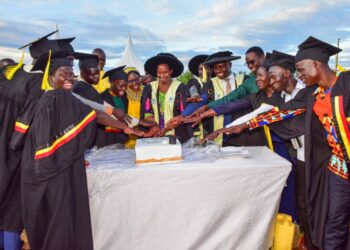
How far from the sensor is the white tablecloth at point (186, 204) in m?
2.77

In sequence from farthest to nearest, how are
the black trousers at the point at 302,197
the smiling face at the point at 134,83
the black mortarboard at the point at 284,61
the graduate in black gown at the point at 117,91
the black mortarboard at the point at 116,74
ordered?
the smiling face at the point at 134,83
the black mortarboard at the point at 116,74
the graduate in black gown at the point at 117,91
the black mortarboard at the point at 284,61
the black trousers at the point at 302,197

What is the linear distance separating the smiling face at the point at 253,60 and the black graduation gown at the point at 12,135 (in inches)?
136

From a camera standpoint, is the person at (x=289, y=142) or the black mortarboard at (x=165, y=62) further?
the black mortarboard at (x=165, y=62)

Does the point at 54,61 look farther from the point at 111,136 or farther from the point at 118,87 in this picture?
the point at 118,87

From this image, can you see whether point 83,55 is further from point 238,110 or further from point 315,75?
point 315,75

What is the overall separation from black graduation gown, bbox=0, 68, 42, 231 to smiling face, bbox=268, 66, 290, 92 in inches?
95.2

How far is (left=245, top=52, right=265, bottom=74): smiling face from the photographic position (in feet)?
17.3

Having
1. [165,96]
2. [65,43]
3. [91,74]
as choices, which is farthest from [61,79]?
[165,96]

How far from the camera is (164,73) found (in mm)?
4625

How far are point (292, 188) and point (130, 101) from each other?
11.0 ft

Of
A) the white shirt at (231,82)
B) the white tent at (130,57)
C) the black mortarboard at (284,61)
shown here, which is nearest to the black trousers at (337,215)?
the black mortarboard at (284,61)

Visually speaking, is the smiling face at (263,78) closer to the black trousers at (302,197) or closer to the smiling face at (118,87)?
the black trousers at (302,197)

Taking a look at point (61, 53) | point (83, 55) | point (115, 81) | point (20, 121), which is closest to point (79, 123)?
point (20, 121)

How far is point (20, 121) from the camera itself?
9.16 feet
